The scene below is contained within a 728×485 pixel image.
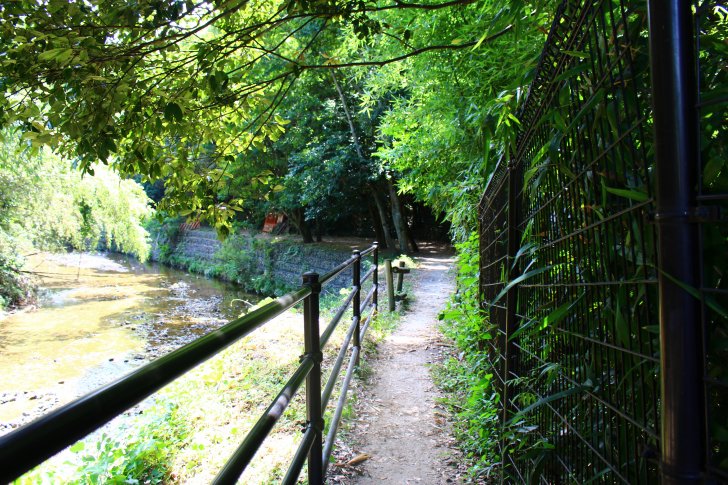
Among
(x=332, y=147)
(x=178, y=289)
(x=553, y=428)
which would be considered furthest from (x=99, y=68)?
(x=178, y=289)

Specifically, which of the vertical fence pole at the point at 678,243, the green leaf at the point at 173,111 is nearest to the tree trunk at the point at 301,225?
the green leaf at the point at 173,111

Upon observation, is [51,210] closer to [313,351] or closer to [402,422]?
[402,422]

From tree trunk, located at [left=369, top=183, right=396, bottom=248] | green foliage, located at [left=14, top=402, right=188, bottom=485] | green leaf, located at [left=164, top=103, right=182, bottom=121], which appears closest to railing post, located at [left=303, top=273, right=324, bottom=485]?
green leaf, located at [left=164, top=103, right=182, bottom=121]

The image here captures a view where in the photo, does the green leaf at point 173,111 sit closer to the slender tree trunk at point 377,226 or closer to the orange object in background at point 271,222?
the slender tree trunk at point 377,226

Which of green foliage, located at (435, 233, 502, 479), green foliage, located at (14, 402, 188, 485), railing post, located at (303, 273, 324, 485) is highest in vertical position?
railing post, located at (303, 273, 324, 485)

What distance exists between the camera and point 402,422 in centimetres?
370

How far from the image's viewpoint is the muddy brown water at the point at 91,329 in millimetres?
9133

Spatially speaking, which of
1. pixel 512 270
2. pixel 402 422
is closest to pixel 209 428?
pixel 402 422

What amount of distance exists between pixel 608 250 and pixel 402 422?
9.72 feet

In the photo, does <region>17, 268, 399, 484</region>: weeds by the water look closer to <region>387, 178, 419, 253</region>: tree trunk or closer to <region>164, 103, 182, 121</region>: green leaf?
<region>164, 103, 182, 121</region>: green leaf

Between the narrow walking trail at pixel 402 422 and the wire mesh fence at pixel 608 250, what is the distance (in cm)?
121

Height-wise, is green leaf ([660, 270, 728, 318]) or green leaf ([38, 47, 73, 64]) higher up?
green leaf ([38, 47, 73, 64])

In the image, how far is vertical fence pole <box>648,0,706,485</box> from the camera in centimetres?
74

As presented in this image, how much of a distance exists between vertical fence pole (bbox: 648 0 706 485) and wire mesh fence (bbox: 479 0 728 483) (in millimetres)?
21
